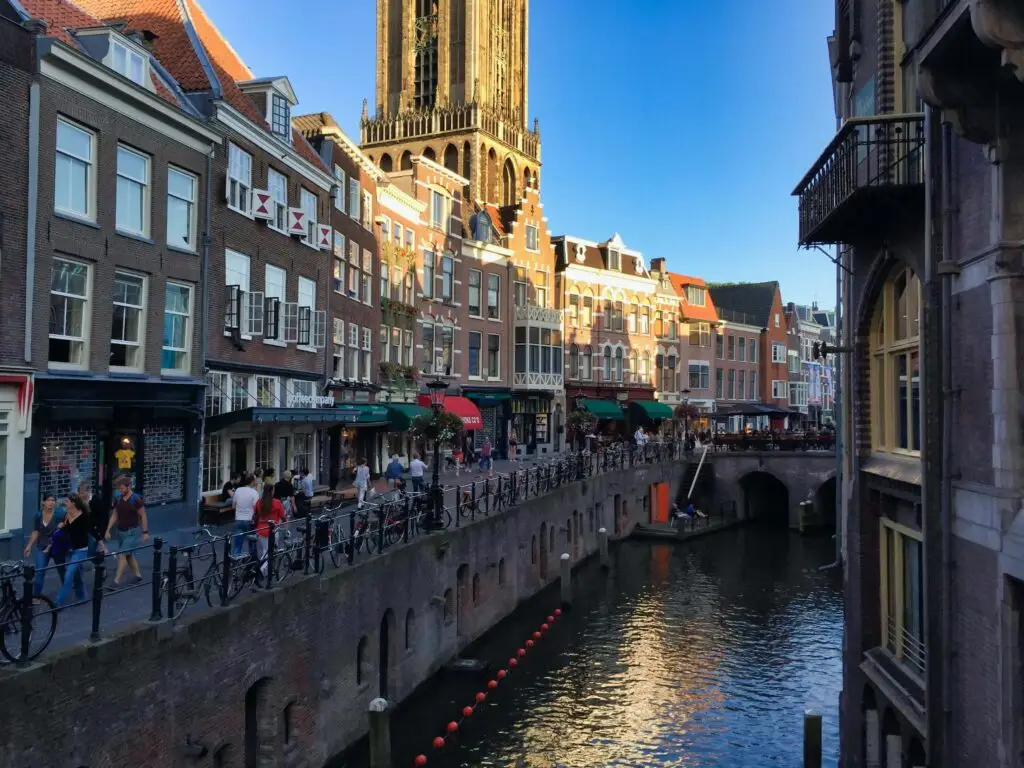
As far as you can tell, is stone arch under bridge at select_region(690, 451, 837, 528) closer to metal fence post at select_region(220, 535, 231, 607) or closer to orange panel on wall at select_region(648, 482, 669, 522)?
orange panel on wall at select_region(648, 482, 669, 522)

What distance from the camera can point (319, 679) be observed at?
608 inches

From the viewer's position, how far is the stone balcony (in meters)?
51.3

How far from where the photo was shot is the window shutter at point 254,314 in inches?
957

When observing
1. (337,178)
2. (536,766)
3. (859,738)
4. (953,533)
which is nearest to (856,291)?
(953,533)

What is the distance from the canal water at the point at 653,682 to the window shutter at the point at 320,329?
11.0 metres

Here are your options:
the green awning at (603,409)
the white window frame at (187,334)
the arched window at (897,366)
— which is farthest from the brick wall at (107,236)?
the green awning at (603,409)

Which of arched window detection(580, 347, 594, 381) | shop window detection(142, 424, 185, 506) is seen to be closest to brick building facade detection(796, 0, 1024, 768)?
shop window detection(142, 424, 185, 506)

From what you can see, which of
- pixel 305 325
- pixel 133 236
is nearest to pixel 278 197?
pixel 305 325

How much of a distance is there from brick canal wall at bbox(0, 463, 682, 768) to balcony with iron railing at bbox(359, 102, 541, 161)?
5792 centimetres

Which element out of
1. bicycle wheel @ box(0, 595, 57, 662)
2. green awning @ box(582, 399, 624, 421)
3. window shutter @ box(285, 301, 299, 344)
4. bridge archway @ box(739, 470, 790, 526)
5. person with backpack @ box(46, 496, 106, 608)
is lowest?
bridge archway @ box(739, 470, 790, 526)

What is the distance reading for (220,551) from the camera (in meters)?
18.4

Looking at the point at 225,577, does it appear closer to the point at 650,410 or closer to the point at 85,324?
the point at 85,324

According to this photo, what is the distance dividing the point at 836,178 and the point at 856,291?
213cm

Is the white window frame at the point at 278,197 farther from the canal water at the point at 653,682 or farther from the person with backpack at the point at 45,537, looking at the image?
the person with backpack at the point at 45,537
